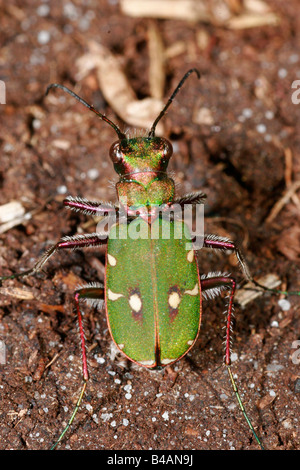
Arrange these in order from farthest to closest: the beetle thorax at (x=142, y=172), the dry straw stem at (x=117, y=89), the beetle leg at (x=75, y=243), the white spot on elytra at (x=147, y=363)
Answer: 1. the dry straw stem at (x=117, y=89)
2. the beetle thorax at (x=142, y=172)
3. the beetle leg at (x=75, y=243)
4. the white spot on elytra at (x=147, y=363)

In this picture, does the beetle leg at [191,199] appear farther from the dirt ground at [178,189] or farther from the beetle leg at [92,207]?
the dirt ground at [178,189]

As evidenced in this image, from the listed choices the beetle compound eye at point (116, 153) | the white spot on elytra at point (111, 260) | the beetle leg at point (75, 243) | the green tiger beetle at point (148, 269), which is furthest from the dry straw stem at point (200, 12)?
the white spot on elytra at point (111, 260)

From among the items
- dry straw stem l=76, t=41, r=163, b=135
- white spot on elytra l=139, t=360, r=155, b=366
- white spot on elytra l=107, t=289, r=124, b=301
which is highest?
dry straw stem l=76, t=41, r=163, b=135

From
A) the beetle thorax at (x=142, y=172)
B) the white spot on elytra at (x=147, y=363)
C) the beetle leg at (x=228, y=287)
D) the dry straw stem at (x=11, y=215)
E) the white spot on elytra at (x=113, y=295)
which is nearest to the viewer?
the white spot on elytra at (x=147, y=363)

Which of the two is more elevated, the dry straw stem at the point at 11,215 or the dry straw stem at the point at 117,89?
the dry straw stem at the point at 117,89

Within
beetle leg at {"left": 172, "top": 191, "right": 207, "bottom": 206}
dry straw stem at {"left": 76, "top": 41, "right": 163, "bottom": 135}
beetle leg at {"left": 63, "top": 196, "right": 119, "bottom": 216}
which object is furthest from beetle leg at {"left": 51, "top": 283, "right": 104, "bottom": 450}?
dry straw stem at {"left": 76, "top": 41, "right": 163, "bottom": 135}

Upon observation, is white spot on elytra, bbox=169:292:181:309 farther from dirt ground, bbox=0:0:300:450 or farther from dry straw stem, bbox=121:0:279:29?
dry straw stem, bbox=121:0:279:29

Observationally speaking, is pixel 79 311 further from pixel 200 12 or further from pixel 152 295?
pixel 200 12
